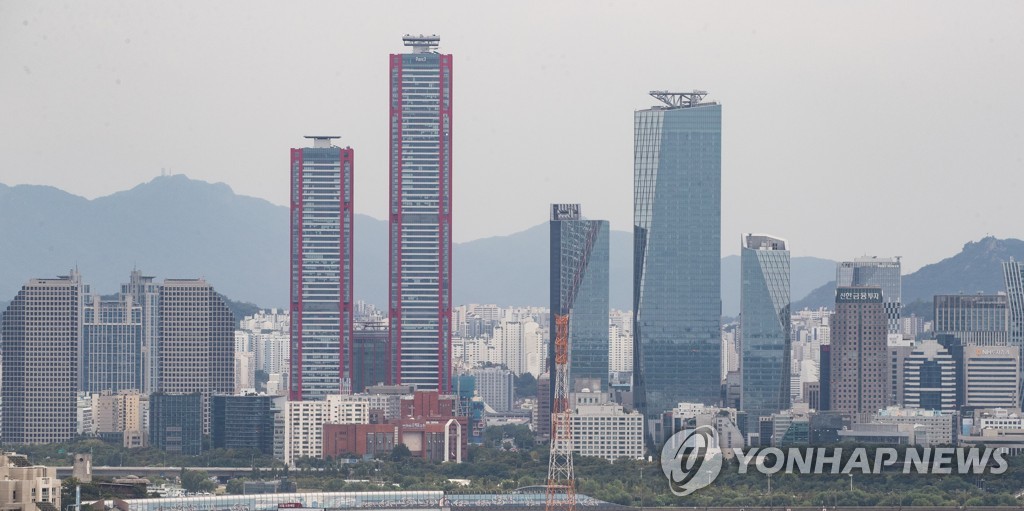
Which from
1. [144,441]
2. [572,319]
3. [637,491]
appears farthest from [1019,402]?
[637,491]

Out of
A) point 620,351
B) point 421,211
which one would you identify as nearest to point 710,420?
point 421,211

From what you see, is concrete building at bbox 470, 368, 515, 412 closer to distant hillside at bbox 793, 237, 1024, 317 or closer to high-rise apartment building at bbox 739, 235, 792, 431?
high-rise apartment building at bbox 739, 235, 792, 431

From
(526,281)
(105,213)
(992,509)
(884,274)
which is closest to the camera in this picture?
(992,509)

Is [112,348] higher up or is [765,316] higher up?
[765,316]

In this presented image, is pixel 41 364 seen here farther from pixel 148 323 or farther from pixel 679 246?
pixel 679 246

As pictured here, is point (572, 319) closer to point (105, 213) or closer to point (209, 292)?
point (209, 292)

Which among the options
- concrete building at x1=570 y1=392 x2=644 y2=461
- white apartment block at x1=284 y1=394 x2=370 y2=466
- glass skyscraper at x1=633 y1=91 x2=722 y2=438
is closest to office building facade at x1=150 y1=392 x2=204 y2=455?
white apartment block at x1=284 y1=394 x2=370 y2=466

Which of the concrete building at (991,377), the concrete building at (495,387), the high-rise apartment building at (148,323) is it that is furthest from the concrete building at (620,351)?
the high-rise apartment building at (148,323)
